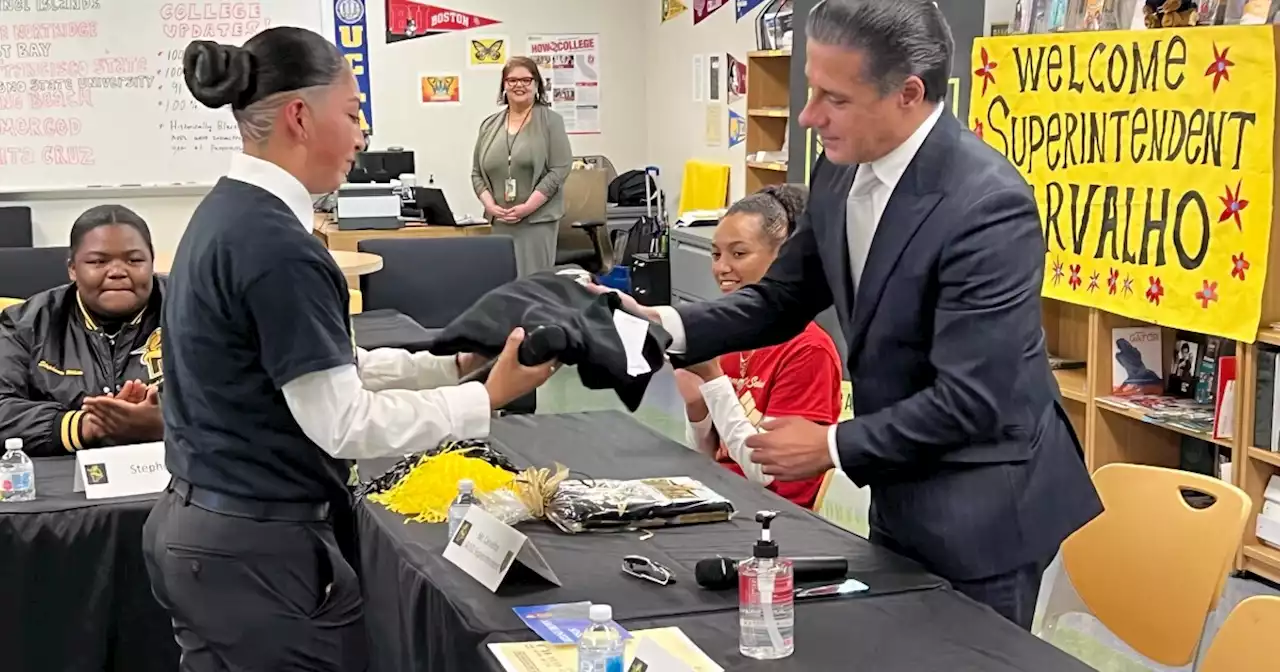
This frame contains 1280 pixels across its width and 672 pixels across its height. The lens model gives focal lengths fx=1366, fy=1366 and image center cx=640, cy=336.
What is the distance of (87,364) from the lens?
3268 millimetres

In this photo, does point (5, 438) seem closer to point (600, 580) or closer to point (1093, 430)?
point (600, 580)

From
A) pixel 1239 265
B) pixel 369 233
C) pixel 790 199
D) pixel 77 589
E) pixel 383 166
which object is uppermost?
pixel 790 199

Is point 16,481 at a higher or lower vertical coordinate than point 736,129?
lower

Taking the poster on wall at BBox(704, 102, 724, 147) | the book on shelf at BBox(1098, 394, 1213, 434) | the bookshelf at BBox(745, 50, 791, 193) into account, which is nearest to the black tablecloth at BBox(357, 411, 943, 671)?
the book on shelf at BBox(1098, 394, 1213, 434)

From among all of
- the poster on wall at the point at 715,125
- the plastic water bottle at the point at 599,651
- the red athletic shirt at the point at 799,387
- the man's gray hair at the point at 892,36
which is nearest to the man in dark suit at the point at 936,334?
the man's gray hair at the point at 892,36

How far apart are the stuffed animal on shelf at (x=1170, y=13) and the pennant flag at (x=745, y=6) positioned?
12.8 ft

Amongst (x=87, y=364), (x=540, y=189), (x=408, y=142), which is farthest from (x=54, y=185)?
(x=87, y=364)

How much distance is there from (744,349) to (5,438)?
174cm

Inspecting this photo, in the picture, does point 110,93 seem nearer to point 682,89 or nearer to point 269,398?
point 682,89

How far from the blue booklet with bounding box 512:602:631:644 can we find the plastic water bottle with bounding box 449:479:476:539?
40cm

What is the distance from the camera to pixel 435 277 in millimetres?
5215

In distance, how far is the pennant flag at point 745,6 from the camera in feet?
24.9

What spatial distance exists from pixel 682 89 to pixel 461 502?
658 cm

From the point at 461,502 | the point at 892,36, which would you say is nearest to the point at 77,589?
the point at 461,502
